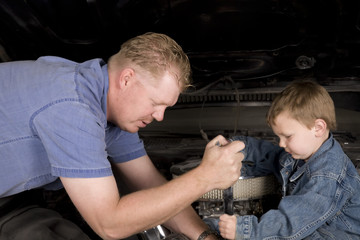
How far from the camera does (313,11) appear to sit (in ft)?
4.37

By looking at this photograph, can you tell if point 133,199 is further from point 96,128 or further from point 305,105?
point 305,105

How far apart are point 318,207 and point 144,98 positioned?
22.0 inches

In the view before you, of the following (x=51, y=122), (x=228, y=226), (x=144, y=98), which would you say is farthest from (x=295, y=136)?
(x=51, y=122)

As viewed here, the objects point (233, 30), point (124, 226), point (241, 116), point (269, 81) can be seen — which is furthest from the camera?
point (241, 116)

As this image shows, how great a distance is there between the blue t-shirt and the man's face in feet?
0.21

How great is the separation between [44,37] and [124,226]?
84 cm

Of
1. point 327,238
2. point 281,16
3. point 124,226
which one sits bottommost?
point 327,238

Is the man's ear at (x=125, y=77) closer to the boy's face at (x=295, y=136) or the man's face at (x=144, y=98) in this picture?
the man's face at (x=144, y=98)

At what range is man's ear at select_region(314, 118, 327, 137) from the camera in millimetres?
1090

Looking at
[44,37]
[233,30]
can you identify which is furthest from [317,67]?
[44,37]

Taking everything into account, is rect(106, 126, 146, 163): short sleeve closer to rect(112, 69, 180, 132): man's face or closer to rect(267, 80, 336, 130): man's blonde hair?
rect(112, 69, 180, 132): man's face

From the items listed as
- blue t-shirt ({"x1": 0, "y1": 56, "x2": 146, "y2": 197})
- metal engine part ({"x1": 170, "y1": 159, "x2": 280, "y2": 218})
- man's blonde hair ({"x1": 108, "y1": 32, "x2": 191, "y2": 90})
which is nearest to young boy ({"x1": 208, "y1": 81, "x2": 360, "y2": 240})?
metal engine part ({"x1": 170, "y1": 159, "x2": 280, "y2": 218})

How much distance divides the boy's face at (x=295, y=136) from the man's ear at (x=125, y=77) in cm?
44

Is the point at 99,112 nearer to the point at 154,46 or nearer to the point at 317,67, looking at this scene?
the point at 154,46
